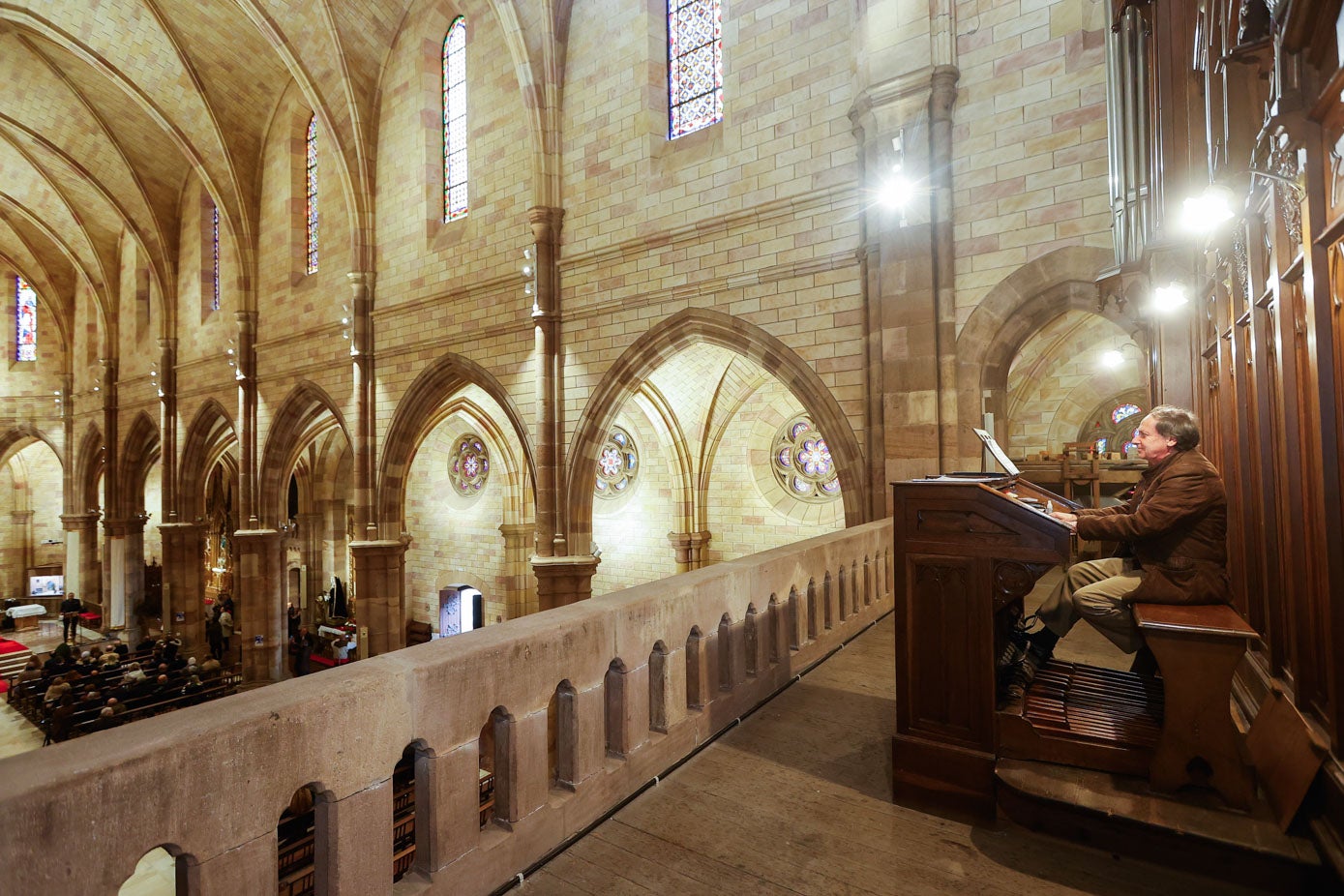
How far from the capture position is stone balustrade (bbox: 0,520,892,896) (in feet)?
3.72

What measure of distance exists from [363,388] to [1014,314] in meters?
10.4

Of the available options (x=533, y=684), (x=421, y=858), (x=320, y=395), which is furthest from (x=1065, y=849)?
(x=320, y=395)

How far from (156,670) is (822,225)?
13.7 meters

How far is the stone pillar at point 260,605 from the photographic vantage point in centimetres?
1451

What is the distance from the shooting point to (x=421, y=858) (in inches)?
69.1

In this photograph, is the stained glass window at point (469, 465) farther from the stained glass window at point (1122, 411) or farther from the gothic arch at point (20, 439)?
the gothic arch at point (20, 439)

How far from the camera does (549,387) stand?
31.6ft

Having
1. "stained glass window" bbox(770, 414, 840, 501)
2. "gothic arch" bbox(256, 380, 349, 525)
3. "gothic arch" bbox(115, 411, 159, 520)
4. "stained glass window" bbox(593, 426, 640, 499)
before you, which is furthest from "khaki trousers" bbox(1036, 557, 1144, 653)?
"gothic arch" bbox(115, 411, 159, 520)

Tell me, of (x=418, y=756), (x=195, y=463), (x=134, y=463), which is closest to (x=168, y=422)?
(x=195, y=463)

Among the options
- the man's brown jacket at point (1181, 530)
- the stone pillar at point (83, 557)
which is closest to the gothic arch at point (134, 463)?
the stone pillar at point (83, 557)

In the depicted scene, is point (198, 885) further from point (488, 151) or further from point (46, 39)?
point (46, 39)

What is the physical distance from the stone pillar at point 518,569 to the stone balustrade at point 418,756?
41.1 feet

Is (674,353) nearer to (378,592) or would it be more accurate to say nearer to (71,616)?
(378,592)

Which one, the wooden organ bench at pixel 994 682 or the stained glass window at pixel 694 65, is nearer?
the wooden organ bench at pixel 994 682
